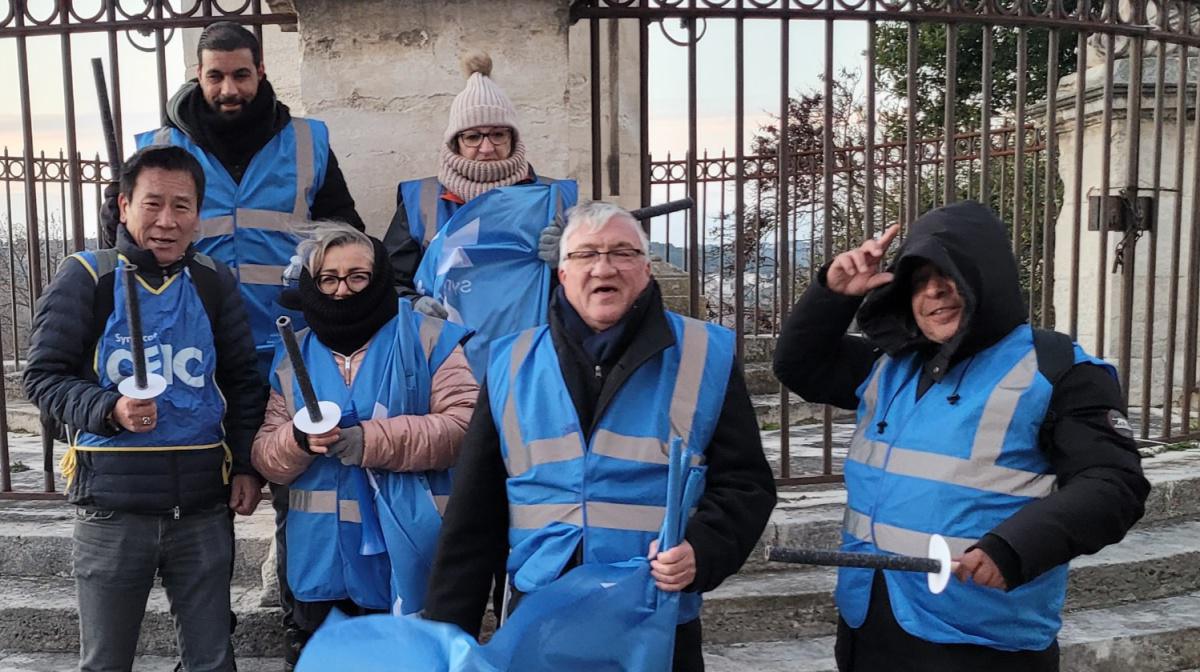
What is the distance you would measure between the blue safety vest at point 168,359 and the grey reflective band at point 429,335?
1.85 feet

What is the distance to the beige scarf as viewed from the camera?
3.15 metres

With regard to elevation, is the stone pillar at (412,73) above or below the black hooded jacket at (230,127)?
above

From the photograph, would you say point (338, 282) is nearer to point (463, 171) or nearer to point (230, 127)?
point (463, 171)

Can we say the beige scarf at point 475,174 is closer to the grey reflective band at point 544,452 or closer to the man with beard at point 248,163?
the man with beard at point 248,163

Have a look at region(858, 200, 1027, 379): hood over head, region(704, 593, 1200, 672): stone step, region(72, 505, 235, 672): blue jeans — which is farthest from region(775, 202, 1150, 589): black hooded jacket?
region(72, 505, 235, 672): blue jeans

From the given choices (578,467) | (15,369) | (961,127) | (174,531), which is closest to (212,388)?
(174,531)

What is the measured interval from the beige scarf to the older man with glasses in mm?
909

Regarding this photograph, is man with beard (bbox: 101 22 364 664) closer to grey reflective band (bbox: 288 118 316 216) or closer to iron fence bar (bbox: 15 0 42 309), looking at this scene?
grey reflective band (bbox: 288 118 316 216)

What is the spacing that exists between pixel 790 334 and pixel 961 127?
11.9 metres

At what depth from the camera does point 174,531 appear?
2672 millimetres

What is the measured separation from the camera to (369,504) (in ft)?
8.82

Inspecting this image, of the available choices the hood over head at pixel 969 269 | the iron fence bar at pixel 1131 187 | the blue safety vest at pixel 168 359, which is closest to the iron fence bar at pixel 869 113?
the iron fence bar at pixel 1131 187

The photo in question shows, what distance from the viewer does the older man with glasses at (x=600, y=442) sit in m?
2.16

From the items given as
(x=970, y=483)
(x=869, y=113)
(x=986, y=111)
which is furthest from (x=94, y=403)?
(x=986, y=111)
